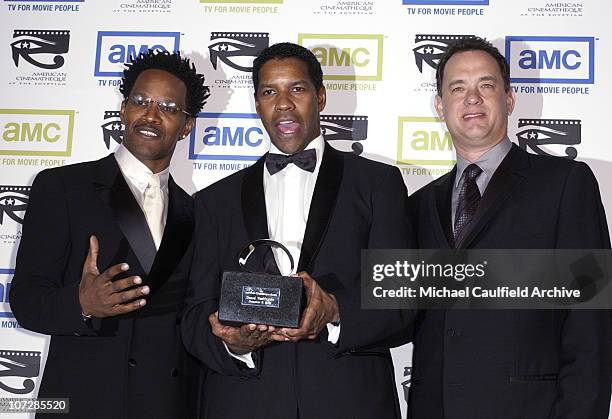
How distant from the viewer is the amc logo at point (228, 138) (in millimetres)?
3807

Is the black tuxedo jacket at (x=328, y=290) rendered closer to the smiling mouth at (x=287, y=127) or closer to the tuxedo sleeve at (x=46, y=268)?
the smiling mouth at (x=287, y=127)

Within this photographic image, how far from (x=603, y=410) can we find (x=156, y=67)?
224 centimetres

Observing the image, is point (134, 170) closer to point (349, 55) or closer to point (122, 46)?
point (122, 46)

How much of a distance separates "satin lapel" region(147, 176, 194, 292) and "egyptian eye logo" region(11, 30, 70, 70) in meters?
1.35

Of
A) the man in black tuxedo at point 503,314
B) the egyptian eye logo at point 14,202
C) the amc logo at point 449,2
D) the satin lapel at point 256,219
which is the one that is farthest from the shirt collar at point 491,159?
the egyptian eye logo at point 14,202

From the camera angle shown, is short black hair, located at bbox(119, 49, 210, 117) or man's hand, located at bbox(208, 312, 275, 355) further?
short black hair, located at bbox(119, 49, 210, 117)

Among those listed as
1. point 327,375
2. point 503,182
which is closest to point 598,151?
point 503,182

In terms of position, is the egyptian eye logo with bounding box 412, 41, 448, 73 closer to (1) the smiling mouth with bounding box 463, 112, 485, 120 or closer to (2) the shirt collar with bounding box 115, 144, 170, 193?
(1) the smiling mouth with bounding box 463, 112, 485, 120

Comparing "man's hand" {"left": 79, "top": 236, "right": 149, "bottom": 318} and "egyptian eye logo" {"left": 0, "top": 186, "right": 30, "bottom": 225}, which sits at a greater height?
"egyptian eye logo" {"left": 0, "top": 186, "right": 30, "bottom": 225}

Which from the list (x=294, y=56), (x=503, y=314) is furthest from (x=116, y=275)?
(x=503, y=314)

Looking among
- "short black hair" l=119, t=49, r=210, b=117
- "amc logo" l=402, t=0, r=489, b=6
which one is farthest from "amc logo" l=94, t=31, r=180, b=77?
"amc logo" l=402, t=0, r=489, b=6

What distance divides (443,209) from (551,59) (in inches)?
55.6

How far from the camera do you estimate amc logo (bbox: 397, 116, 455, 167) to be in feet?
12.2

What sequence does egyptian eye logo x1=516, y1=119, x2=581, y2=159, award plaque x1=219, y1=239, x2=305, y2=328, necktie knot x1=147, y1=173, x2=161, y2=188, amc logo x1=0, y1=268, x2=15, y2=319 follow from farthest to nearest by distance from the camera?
amc logo x1=0, y1=268, x2=15, y2=319 → egyptian eye logo x1=516, y1=119, x2=581, y2=159 → necktie knot x1=147, y1=173, x2=161, y2=188 → award plaque x1=219, y1=239, x2=305, y2=328
